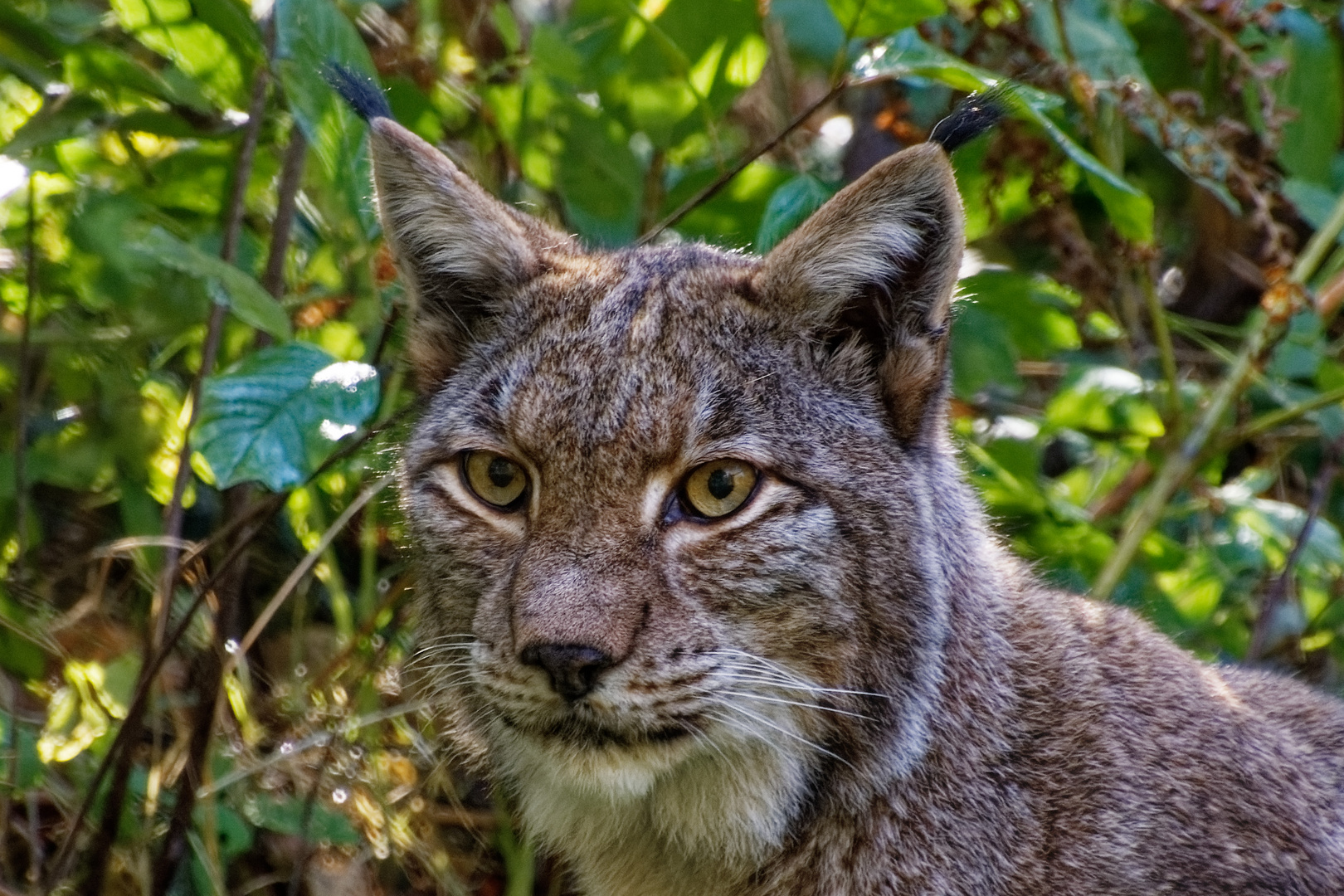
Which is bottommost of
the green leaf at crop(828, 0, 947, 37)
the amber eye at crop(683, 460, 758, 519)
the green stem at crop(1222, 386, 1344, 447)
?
the green stem at crop(1222, 386, 1344, 447)

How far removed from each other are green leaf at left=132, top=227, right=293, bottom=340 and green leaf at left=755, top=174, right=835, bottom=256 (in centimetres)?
139

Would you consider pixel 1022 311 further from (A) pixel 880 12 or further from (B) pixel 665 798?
(B) pixel 665 798

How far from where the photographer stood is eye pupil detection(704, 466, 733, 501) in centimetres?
336

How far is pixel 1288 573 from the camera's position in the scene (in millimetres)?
5176

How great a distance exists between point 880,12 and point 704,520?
157 cm

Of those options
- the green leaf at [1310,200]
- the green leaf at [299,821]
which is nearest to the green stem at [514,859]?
the green leaf at [299,821]

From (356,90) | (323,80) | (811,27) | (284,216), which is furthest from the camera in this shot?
(811,27)

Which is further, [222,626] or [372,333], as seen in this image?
[372,333]

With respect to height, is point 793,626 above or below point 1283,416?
above

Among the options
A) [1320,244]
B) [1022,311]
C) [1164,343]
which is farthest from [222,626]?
[1320,244]

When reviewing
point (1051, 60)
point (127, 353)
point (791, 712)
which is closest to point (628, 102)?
point (1051, 60)

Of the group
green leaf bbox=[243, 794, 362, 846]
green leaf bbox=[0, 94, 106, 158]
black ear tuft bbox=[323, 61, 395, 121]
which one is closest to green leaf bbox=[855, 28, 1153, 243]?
black ear tuft bbox=[323, 61, 395, 121]

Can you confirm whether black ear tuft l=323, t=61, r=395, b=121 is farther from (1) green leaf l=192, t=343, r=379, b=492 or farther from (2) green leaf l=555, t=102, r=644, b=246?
(2) green leaf l=555, t=102, r=644, b=246

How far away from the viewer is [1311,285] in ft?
19.8
